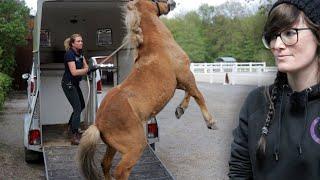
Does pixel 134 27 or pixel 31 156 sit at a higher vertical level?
pixel 134 27

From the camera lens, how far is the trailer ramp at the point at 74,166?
5727mm

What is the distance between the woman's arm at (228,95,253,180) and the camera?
1.61 m

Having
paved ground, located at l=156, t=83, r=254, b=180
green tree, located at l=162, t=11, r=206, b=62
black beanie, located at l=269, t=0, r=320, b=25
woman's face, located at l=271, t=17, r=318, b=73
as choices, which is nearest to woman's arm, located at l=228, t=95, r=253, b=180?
woman's face, located at l=271, t=17, r=318, b=73

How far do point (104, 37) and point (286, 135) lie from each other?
7.75 meters

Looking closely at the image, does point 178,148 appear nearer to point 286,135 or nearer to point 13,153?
point 13,153

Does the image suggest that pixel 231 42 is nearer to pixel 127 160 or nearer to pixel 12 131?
pixel 12 131

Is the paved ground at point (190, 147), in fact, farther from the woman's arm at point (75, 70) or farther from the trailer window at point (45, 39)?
the trailer window at point (45, 39)

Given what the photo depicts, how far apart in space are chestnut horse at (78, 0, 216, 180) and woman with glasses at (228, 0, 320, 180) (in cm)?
253

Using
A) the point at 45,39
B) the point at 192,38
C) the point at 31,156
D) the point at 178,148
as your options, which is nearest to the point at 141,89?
the point at 31,156

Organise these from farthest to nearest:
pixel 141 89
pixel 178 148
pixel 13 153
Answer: pixel 178 148
pixel 13 153
pixel 141 89

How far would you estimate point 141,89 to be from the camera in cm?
415

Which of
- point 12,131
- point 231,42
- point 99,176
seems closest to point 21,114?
point 12,131

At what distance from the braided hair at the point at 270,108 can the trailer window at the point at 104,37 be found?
7438mm

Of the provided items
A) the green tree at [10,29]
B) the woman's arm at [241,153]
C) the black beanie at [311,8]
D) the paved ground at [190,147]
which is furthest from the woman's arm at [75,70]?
the green tree at [10,29]
